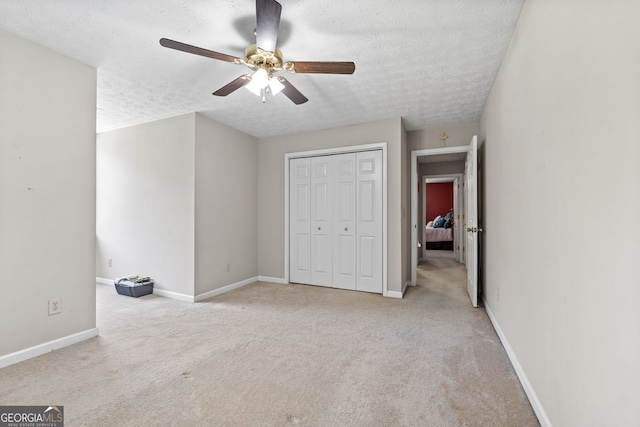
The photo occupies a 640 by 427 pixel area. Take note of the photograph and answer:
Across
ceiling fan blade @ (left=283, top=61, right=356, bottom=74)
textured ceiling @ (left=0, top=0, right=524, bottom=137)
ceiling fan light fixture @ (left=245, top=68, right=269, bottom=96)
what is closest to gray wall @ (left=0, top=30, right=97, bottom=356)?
textured ceiling @ (left=0, top=0, right=524, bottom=137)

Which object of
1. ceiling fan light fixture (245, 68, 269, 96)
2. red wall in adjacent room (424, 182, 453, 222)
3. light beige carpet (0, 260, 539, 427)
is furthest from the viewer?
red wall in adjacent room (424, 182, 453, 222)

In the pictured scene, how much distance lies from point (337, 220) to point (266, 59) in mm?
2537

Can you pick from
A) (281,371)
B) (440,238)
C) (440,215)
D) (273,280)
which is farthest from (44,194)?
(440,215)

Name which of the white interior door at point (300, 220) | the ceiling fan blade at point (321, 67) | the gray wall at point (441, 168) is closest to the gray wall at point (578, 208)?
the ceiling fan blade at point (321, 67)

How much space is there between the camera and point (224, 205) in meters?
3.97

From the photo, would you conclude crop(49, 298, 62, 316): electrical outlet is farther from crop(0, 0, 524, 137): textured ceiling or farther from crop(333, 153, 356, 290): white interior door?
crop(333, 153, 356, 290): white interior door

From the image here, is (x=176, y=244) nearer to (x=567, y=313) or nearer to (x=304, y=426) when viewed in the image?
(x=304, y=426)

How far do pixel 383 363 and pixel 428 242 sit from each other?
6.99 meters

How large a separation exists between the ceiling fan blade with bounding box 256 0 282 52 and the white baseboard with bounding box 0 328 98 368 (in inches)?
108

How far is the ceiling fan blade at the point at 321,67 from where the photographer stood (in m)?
1.82

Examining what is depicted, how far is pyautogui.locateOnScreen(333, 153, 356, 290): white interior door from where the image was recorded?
3977mm

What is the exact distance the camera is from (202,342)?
94.3 inches

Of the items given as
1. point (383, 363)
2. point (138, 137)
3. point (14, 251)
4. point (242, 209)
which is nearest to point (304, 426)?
point (383, 363)

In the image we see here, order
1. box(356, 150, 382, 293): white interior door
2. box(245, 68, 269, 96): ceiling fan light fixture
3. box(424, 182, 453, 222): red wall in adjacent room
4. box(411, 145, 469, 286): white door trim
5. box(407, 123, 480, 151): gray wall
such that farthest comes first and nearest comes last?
1. box(424, 182, 453, 222): red wall in adjacent room
2. box(411, 145, 469, 286): white door trim
3. box(407, 123, 480, 151): gray wall
4. box(356, 150, 382, 293): white interior door
5. box(245, 68, 269, 96): ceiling fan light fixture
